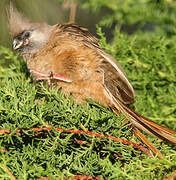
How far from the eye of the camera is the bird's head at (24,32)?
2215 millimetres

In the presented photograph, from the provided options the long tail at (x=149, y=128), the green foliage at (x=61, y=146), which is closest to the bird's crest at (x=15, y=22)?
the green foliage at (x=61, y=146)

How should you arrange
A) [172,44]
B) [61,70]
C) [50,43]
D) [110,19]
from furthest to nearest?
[110,19] → [172,44] → [50,43] → [61,70]

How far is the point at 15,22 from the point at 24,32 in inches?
4.3

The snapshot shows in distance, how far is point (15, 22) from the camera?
2.25m

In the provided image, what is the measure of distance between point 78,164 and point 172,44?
1.48 metres

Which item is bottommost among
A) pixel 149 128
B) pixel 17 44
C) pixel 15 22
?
pixel 149 128

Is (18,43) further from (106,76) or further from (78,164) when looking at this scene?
(78,164)

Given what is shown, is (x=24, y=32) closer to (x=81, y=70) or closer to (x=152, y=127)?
(x=81, y=70)

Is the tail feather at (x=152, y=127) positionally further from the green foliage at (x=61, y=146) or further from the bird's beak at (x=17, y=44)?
the bird's beak at (x=17, y=44)

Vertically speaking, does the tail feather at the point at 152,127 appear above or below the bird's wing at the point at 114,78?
below

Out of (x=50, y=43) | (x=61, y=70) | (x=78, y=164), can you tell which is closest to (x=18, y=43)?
(x=50, y=43)

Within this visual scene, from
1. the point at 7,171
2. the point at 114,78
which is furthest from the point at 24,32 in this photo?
the point at 7,171

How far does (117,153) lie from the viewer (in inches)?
58.5

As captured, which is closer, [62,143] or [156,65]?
[62,143]
